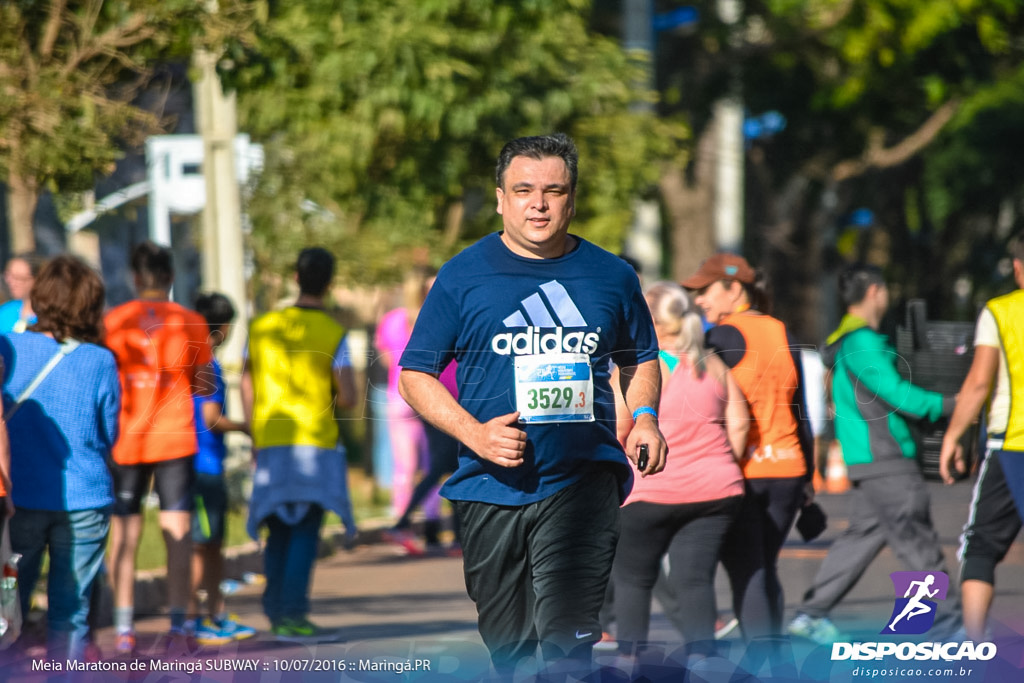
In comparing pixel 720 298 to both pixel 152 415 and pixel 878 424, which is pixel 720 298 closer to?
pixel 878 424

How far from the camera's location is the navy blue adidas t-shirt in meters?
4.51

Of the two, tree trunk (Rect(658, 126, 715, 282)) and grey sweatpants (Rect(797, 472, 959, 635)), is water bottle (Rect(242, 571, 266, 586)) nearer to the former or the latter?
grey sweatpants (Rect(797, 472, 959, 635))

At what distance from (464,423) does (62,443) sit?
2.17m

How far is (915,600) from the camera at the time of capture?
662 cm

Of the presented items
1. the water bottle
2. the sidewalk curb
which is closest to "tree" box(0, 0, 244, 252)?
the sidewalk curb

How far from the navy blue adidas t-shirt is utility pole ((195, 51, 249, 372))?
7.21 meters

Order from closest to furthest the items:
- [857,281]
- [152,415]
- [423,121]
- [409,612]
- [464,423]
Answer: [464,423]
[152,415]
[857,281]
[409,612]
[423,121]

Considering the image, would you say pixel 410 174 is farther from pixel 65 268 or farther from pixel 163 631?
pixel 65 268

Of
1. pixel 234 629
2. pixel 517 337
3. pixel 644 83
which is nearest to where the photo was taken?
pixel 517 337

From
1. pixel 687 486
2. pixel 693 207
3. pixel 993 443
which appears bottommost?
pixel 687 486

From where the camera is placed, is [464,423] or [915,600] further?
[915,600]

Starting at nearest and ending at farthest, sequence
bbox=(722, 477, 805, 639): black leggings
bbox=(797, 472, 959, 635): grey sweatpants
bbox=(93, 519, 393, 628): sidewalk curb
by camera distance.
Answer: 1. bbox=(722, 477, 805, 639): black leggings
2. bbox=(797, 472, 959, 635): grey sweatpants
3. bbox=(93, 519, 393, 628): sidewalk curb

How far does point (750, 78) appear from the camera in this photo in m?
21.0

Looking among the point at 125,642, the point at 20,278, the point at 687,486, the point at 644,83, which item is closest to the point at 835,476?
the point at 644,83
